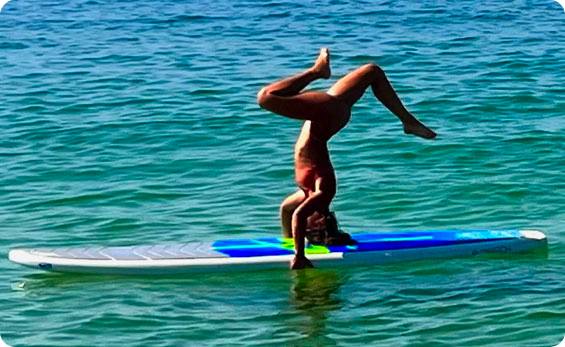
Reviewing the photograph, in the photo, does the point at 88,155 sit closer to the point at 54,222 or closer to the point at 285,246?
→ the point at 54,222

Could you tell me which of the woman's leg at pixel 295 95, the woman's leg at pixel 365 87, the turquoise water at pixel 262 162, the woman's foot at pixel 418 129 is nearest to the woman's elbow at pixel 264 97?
the woman's leg at pixel 295 95

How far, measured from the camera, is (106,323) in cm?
895

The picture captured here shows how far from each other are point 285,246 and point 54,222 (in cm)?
244

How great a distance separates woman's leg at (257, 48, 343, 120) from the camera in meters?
9.11

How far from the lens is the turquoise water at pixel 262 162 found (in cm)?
900

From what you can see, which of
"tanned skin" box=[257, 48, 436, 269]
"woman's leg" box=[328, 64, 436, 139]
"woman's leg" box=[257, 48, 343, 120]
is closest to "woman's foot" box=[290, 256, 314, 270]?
"tanned skin" box=[257, 48, 436, 269]

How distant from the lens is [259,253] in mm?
9789

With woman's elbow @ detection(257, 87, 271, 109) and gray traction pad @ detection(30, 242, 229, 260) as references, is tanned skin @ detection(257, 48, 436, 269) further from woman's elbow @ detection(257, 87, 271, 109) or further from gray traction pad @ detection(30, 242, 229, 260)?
gray traction pad @ detection(30, 242, 229, 260)

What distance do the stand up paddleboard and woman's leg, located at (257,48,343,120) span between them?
1086mm

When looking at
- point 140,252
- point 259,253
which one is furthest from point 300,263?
point 140,252

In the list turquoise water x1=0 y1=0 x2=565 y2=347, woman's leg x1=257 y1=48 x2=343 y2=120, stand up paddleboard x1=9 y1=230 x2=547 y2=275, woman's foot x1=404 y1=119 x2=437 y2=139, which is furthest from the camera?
stand up paddleboard x1=9 y1=230 x2=547 y2=275

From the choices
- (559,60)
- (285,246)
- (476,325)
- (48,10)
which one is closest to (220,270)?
(285,246)

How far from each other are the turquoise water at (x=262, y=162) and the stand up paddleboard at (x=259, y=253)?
0.10 m

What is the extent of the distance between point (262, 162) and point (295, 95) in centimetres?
405
